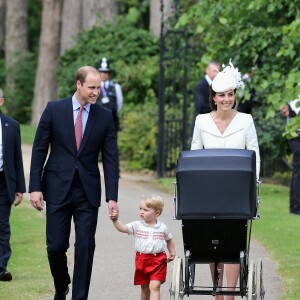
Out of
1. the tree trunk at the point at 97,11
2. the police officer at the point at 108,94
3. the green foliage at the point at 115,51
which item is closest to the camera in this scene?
the police officer at the point at 108,94

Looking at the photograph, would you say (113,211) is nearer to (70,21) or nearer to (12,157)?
(12,157)

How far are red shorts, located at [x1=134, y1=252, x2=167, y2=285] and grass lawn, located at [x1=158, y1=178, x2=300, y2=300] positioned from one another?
4.70 feet

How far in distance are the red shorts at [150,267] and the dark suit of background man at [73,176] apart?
402 mm

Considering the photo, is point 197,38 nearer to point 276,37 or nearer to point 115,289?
point 276,37

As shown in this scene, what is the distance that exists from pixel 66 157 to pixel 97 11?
2074cm

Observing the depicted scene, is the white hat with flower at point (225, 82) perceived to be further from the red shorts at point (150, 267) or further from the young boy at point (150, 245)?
the red shorts at point (150, 267)

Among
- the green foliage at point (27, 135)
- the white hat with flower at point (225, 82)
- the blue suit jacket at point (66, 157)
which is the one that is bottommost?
the green foliage at point (27, 135)

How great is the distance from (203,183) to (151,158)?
1414cm

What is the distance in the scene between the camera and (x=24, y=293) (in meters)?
9.95

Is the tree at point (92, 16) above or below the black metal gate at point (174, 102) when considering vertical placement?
above

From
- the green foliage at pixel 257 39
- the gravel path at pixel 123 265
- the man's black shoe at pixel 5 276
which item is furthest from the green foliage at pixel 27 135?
the man's black shoe at pixel 5 276

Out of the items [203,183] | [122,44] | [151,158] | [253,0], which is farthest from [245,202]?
[122,44]

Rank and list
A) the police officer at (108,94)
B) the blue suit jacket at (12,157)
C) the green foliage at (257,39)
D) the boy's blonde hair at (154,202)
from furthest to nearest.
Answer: the police officer at (108,94) → the green foliage at (257,39) → the blue suit jacket at (12,157) → the boy's blonde hair at (154,202)

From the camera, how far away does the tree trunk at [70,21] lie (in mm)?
32969
